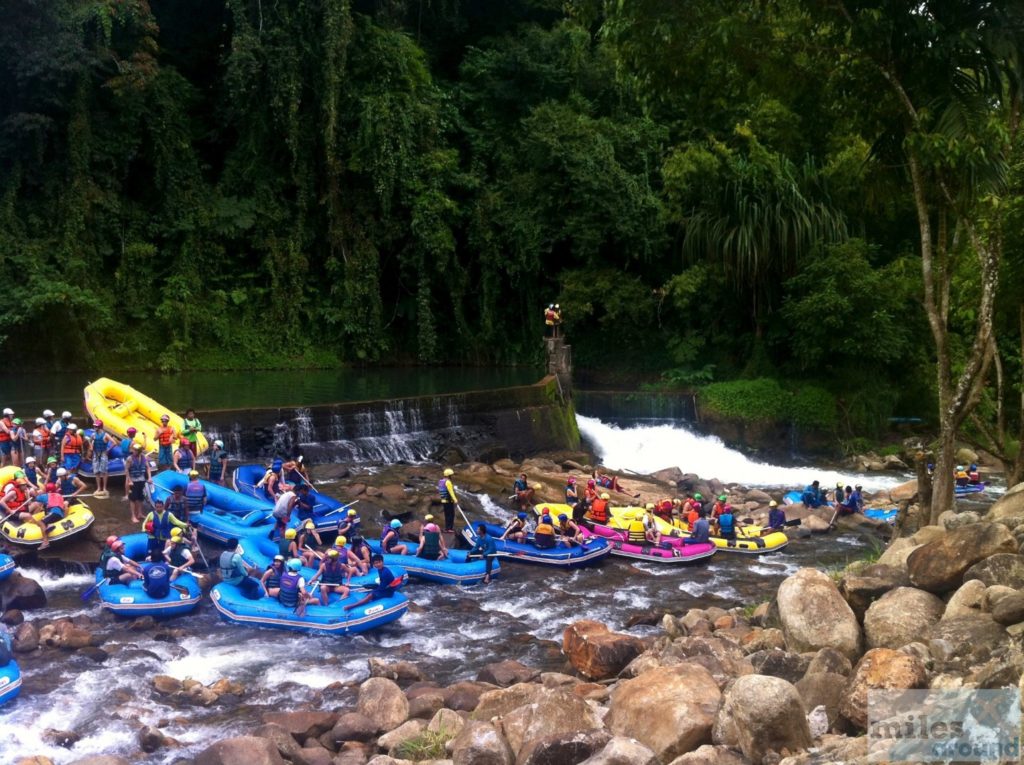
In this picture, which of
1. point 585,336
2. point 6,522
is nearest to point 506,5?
point 585,336

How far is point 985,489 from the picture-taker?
21.1 m

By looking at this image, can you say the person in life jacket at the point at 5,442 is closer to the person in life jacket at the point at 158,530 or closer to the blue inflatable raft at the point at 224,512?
the blue inflatable raft at the point at 224,512

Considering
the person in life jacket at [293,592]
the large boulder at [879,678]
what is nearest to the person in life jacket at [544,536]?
the person in life jacket at [293,592]

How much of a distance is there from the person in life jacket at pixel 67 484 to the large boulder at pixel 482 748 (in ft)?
33.0

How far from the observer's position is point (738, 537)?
16.6 meters

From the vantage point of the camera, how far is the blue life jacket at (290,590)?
12055 mm

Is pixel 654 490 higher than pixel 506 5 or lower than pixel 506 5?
lower

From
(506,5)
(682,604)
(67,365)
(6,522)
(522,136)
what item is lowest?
(682,604)

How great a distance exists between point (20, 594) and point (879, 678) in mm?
10662

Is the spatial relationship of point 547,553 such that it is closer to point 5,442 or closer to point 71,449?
point 71,449

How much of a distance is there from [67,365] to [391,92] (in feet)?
43.3

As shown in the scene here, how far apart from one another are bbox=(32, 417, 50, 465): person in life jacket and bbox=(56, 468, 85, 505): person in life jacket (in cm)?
156

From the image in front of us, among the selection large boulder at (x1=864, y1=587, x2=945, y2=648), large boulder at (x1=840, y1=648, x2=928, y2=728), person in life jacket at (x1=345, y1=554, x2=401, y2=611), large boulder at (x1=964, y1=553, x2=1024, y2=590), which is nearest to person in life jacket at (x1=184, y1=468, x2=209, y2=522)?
person in life jacket at (x1=345, y1=554, x2=401, y2=611)

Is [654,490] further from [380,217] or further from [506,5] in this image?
[506,5]
